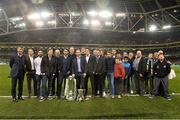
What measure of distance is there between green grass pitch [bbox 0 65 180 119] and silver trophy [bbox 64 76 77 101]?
1.75 feet

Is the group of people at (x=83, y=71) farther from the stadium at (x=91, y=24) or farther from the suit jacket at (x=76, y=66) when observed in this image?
the stadium at (x=91, y=24)

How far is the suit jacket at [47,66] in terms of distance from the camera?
48.1 ft

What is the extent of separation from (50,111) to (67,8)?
37568mm

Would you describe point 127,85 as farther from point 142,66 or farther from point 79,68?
point 79,68

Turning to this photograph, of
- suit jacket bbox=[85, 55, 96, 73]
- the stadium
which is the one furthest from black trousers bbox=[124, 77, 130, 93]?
the stadium

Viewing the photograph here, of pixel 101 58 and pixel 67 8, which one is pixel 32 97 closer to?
pixel 101 58

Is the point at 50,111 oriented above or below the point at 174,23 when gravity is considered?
below

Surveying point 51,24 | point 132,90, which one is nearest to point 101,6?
point 51,24

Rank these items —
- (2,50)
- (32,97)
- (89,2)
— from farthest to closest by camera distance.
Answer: (2,50) → (89,2) → (32,97)

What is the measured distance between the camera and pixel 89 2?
46.5 m

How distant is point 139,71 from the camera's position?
15820 mm

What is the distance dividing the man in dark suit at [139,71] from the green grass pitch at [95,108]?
1.32 metres

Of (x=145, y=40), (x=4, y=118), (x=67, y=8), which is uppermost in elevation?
(x=67, y=8)

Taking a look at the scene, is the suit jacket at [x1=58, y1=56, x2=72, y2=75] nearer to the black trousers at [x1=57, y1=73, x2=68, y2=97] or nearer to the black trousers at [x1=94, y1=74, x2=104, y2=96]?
the black trousers at [x1=57, y1=73, x2=68, y2=97]
